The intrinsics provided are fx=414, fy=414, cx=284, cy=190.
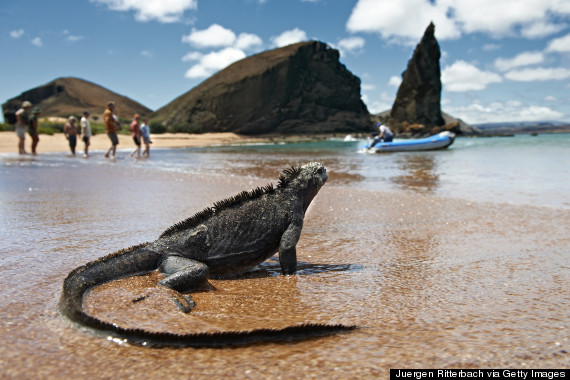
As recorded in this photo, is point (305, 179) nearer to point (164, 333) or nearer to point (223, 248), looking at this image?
point (223, 248)

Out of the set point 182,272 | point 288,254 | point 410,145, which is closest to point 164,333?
point 182,272

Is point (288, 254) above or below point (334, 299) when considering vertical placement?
above

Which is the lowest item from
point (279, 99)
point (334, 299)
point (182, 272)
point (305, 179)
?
point (334, 299)

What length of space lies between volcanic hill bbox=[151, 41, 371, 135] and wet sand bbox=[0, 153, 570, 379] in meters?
94.3

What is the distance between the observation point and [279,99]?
112 meters

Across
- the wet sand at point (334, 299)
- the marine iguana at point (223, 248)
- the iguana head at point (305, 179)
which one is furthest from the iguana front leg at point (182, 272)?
the iguana head at point (305, 179)

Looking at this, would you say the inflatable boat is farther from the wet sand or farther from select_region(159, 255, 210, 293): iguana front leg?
select_region(159, 255, 210, 293): iguana front leg

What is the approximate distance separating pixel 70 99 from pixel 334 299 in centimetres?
15526

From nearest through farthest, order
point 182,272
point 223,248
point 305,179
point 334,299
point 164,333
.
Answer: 1. point 164,333
2. point 334,299
3. point 182,272
4. point 223,248
5. point 305,179

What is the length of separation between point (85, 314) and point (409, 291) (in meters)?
2.34

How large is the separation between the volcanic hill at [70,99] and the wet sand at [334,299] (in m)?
135

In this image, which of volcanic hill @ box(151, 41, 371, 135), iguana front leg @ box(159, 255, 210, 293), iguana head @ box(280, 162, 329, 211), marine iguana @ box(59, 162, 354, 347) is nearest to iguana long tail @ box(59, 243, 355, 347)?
marine iguana @ box(59, 162, 354, 347)

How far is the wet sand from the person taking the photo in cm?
215

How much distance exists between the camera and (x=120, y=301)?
282cm
